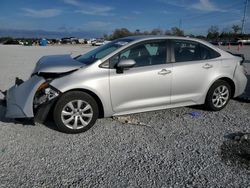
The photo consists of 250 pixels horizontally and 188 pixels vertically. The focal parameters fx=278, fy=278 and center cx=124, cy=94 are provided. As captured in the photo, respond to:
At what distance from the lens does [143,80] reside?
4980 millimetres

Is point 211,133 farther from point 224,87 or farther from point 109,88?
point 109,88

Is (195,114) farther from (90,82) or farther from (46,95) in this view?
(46,95)

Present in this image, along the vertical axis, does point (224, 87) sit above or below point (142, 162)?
above

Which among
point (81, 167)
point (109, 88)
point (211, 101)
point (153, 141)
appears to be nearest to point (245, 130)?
point (211, 101)

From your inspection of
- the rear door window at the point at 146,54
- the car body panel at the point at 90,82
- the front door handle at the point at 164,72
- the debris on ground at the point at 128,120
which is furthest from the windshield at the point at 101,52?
the debris on ground at the point at 128,120

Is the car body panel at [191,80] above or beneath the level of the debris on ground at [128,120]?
above

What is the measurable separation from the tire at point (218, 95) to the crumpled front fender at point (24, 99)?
3.36 metres

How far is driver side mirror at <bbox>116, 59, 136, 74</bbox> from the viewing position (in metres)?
4.75

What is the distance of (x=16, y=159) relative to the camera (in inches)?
152

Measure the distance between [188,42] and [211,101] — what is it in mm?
1326

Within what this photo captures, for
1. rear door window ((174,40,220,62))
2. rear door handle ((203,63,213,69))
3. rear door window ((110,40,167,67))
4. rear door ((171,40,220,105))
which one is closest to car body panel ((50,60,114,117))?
rear door window ((110,40,167,67))

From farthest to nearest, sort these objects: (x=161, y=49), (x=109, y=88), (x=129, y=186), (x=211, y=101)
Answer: (x=211, y=101) → (x=161, y=49) → (x=109, y=88) → (x=129, y=186)

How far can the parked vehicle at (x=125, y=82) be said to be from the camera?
4582mm

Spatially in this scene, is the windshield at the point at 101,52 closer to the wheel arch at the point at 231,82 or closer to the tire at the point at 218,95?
the tire at the point at 218,95
